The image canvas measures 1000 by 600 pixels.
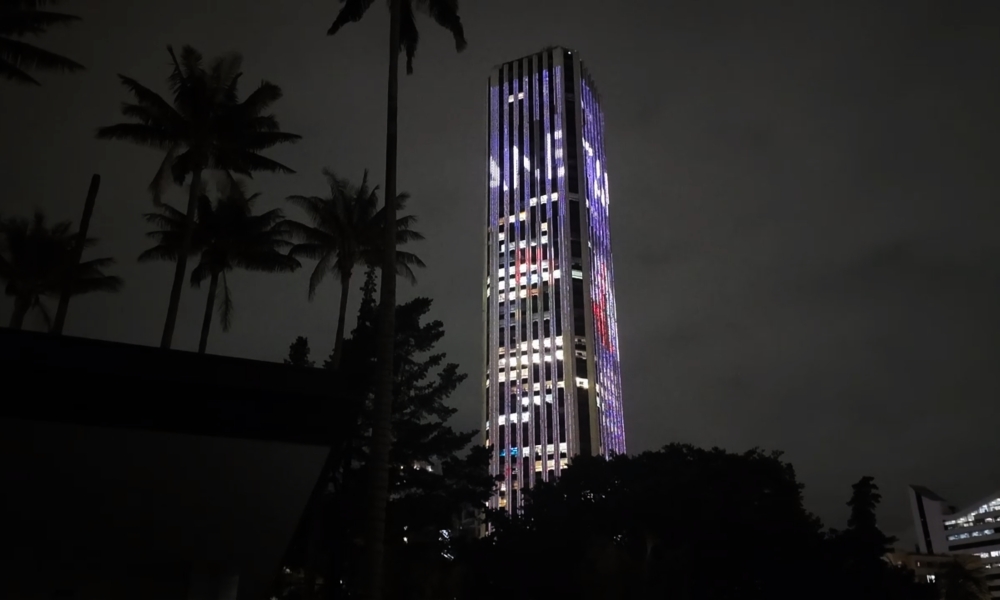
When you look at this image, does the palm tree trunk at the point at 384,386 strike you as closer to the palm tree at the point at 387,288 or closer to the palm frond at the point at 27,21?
the palm tree at the point at 387,288

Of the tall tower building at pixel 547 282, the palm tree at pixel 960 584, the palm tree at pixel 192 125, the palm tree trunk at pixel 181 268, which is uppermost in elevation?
the tall tower building at pixel 547 282

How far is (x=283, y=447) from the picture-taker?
643 inches

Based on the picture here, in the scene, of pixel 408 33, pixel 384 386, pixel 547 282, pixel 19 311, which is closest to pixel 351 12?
pixel 408 33

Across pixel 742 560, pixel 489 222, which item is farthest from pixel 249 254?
pixel 489 222

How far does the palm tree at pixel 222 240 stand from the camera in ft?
111

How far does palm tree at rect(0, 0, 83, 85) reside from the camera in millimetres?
19391

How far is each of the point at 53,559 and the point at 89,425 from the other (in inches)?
354

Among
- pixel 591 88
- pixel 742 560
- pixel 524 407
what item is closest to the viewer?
pixel 742 560

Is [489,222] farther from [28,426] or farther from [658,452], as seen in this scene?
[28,426]

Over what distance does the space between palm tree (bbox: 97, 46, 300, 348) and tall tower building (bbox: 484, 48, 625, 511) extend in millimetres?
97941

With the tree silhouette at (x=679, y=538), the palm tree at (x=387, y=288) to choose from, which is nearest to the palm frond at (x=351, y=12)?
the palm tree at (x=387, y=288)

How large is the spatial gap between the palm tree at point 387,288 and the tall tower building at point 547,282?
346ft

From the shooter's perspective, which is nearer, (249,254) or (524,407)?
(249,254)

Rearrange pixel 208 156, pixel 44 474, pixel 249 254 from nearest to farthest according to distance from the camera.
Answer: pixel 44 474 → pixel 208 156 → pixel 249 254
